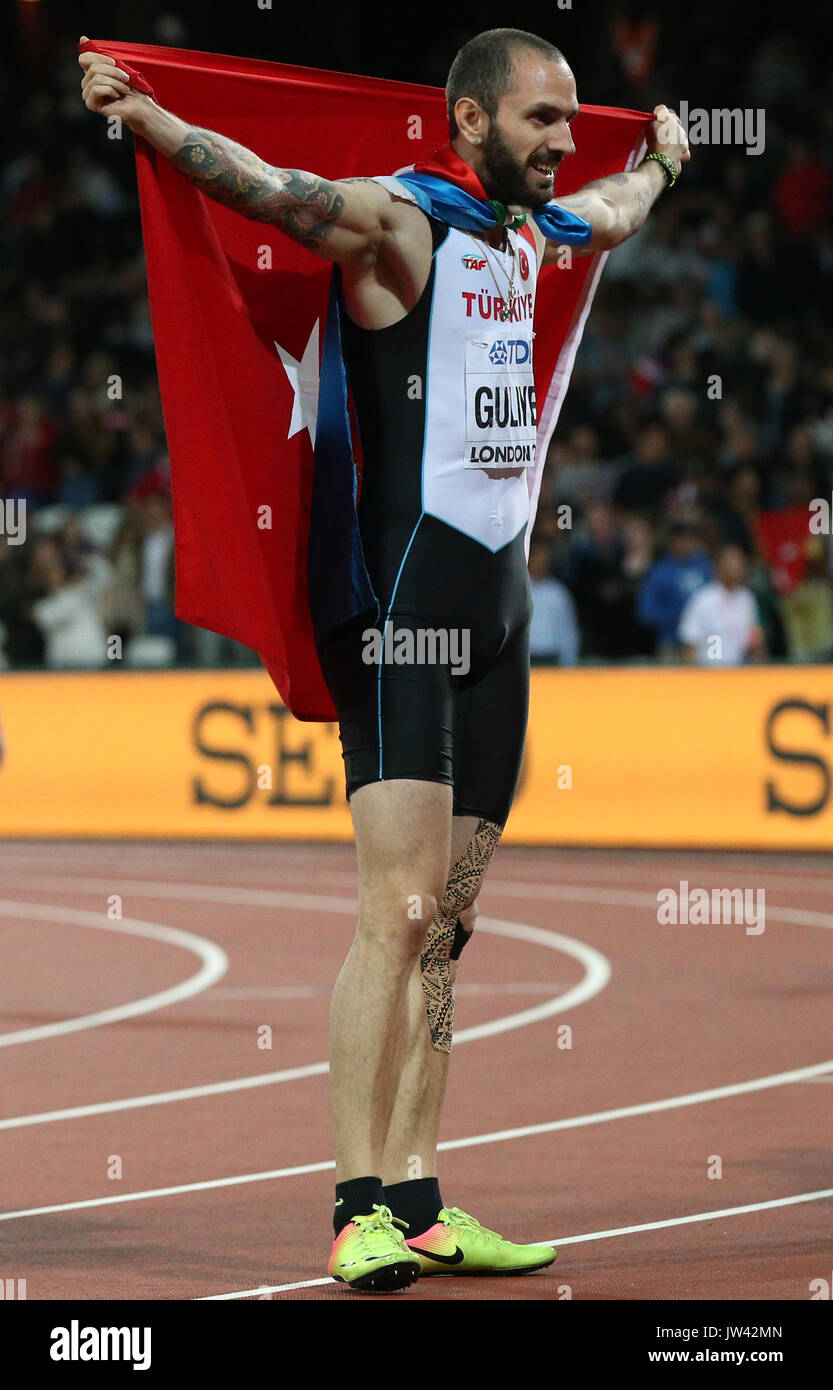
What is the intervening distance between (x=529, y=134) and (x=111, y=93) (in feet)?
3.20

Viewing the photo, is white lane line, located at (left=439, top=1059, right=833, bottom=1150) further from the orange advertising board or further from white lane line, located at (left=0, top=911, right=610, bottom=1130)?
the orange advertising board

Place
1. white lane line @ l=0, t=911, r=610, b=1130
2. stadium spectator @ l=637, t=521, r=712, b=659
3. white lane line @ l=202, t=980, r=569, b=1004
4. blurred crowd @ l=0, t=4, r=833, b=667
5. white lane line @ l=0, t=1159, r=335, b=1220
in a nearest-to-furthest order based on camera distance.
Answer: white lane line @ l=0, t=1159, r=335, b=1220 → white lane line @ l=0, t=911, r=610, b=1130 → white lane line @ l=202, t=980, r=569, b=1004 → stadium spectator @ l=637, t=521, r=712, b=659 → blurred crowd @ l=0, t=4, r=833, b=667

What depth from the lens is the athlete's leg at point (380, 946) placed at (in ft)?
16.4

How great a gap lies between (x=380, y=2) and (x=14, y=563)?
8010 millimetres

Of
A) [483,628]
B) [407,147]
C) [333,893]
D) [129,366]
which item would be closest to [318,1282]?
[483,628]

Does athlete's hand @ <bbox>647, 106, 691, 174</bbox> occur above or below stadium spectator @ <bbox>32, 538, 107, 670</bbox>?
below

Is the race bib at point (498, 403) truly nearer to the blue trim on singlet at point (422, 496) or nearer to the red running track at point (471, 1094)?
the blue trim on singlet at point (422, 496)

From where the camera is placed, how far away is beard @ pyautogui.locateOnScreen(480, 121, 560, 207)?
5.21 m

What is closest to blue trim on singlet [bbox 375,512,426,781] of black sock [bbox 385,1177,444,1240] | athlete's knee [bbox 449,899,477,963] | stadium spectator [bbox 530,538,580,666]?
athlete's knee [bbox 449,899,477,963]

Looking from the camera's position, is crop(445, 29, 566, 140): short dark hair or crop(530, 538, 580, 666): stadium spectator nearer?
crop(445, 29, 566, 140): short dark hair

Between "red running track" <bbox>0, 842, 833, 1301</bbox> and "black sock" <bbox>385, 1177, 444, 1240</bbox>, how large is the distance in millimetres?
145

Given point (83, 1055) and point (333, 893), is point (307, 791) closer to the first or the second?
point (333, 893)

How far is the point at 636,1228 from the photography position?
570 cm

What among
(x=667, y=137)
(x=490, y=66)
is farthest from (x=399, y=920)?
(x=667, y=137)
